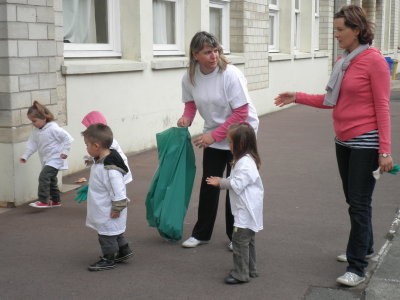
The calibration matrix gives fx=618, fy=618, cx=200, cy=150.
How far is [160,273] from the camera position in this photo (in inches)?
176

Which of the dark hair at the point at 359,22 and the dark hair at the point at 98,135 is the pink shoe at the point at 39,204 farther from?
the dark hair at the point at 359,22

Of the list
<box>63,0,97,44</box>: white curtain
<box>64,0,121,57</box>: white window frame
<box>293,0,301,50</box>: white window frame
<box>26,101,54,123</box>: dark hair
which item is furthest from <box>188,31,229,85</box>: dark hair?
<box>293,0,301,50</box>: white window frame

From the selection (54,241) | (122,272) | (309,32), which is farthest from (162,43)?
(309,32)

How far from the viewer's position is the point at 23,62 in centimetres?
639

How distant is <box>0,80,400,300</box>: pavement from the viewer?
4.14 meters

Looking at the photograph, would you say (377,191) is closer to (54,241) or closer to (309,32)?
(54,241)

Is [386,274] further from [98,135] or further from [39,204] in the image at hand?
[39,204]

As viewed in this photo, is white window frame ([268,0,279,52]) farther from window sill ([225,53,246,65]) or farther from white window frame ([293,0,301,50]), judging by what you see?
window sill ([225,53,246,65])

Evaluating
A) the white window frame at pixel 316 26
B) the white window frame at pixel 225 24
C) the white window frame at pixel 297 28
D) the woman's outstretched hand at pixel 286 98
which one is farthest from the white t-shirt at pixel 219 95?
the white window frame at pixel 316 26

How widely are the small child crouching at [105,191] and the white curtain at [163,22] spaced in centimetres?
645

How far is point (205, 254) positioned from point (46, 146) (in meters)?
2.29

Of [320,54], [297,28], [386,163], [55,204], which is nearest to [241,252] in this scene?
[386,163]

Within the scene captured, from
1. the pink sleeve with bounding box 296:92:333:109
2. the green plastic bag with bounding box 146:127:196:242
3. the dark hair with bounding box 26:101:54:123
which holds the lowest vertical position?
the green plastic bag with bounding box 146:127:196:242

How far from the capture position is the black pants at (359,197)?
4.15 meters
